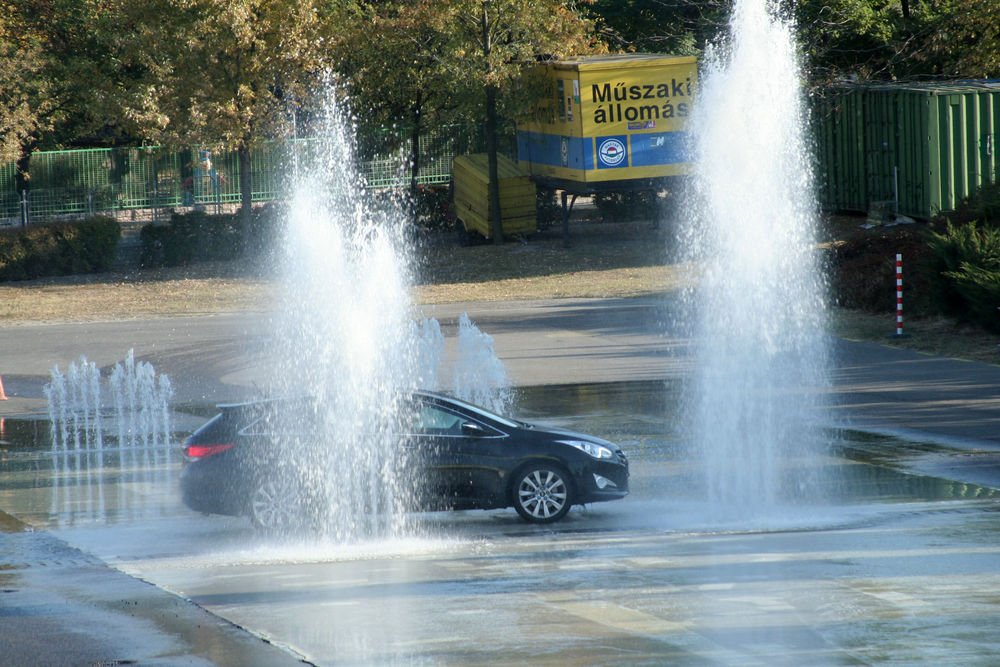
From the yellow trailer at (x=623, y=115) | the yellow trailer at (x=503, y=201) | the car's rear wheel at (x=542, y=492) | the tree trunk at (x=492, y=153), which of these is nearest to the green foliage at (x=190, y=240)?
the yellow trailer at (x=503, y=201)

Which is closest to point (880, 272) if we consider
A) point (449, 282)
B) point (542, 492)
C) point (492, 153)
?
point (449, 282)

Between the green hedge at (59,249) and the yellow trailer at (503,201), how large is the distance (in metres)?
9.64

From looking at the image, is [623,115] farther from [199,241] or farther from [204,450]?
[204,450]

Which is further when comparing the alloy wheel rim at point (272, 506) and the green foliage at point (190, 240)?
the green foliage at point (190, 240)

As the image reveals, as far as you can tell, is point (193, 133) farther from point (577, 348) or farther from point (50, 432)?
point (50, 432)

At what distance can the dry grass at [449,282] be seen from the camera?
106 feet

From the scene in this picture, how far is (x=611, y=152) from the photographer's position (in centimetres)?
3594

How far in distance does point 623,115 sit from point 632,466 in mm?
21629

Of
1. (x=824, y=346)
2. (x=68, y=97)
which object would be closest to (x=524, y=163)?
(x=68, y=97)

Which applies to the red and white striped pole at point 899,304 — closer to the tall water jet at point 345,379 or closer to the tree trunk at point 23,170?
the tall water jet at point 345,379

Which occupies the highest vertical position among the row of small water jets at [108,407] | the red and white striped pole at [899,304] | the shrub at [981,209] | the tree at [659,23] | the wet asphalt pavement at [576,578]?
the tree at [659,23]

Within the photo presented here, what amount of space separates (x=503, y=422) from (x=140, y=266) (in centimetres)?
2850

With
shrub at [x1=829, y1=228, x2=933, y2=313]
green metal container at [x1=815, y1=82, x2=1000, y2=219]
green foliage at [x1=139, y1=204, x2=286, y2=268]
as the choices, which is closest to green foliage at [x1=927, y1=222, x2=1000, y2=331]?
shrub at [x1=829, y1=228, x2=933, y2=313]

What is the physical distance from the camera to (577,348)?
24500 millimetres
